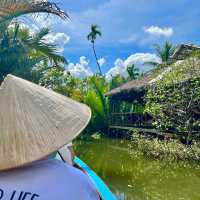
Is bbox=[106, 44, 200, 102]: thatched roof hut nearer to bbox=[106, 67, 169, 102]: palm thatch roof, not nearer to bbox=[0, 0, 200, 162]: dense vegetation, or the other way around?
bbox=[106, 67, 169, 102]: palm thatch roof

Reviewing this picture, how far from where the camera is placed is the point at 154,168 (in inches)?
377

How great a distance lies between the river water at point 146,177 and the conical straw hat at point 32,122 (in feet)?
16.1

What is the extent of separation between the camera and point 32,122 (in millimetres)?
1574

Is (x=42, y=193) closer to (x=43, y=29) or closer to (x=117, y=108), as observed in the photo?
(x=43, y=29)

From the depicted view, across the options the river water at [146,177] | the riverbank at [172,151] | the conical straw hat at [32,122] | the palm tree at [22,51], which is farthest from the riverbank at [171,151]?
the conical straw hat at [32,122]

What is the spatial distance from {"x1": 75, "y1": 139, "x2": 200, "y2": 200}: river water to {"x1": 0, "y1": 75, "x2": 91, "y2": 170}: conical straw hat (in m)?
4.92

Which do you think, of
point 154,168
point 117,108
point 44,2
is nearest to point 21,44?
point 44,2

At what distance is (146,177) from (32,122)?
7089 mm

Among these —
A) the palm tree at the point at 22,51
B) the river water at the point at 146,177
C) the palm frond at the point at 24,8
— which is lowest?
the river water at the point at 146,177

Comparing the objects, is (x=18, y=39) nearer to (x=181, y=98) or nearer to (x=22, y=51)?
(x=22, y=51)

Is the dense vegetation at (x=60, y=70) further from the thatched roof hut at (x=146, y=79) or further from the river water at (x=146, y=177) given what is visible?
the thatched roof hut at (x=146, y=79)

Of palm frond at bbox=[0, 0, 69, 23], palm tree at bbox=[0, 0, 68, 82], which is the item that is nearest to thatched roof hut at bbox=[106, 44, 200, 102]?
palm tree at bbox=[0, 0, 68, 82]

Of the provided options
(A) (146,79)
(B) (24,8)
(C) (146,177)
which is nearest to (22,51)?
(B) (24,8)

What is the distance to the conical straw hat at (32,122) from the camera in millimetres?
1496
